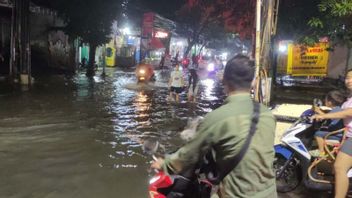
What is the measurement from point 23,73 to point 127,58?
21689 mm

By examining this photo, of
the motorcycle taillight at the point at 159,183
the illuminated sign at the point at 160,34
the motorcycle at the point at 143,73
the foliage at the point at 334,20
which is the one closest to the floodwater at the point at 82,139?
the motorcycle taillight at the point at 159,183

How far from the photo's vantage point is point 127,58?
41906 millimetres

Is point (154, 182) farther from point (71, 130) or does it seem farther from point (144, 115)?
point (144, 115)

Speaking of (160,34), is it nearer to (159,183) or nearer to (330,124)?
(330,124)

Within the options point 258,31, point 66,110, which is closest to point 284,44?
point 66,110

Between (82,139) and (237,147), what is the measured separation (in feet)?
24.4

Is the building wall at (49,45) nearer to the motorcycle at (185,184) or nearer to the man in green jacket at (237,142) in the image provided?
the motorcycle at (185,184)

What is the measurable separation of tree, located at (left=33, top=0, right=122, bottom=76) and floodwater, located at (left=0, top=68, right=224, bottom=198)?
7683 millimetres

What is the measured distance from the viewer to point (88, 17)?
25375 millimetres

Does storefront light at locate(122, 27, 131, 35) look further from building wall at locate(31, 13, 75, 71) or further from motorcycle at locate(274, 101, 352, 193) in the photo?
motorcycle at locate(274, 101, 352, 193)

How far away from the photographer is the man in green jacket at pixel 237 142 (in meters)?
2.71

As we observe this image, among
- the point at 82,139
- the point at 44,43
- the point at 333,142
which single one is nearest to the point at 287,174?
the point at 333,142

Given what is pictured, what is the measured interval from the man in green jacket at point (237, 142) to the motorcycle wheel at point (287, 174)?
330cm

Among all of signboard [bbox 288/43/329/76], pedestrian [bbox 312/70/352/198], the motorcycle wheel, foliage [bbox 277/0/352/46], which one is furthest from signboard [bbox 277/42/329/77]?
pedestrian [bbox 312/70/352/198]
